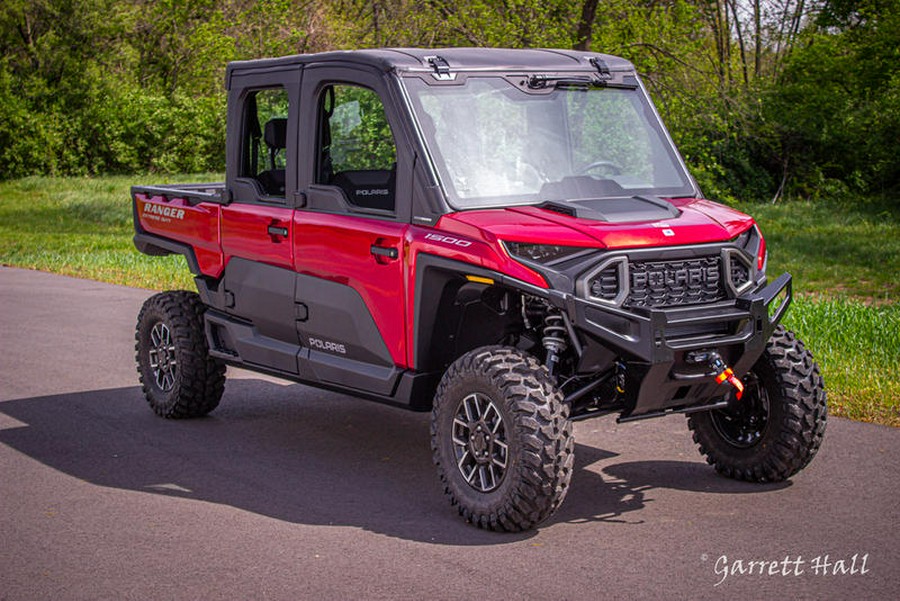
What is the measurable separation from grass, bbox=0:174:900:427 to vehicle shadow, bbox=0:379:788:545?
2686mm

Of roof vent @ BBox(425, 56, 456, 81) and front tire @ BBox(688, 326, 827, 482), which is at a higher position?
roof vent @ BBox(425, 56, 456, 81)

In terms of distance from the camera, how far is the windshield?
663 centimetres

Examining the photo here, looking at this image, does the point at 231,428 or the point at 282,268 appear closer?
the point at 282,268

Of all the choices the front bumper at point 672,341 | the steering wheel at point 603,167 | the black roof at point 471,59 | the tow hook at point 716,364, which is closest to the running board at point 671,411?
the front bumper at point 672,341

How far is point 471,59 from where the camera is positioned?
22.6 feet

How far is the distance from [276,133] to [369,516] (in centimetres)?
241

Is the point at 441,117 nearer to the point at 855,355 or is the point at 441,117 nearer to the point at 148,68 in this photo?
the point at 855,355

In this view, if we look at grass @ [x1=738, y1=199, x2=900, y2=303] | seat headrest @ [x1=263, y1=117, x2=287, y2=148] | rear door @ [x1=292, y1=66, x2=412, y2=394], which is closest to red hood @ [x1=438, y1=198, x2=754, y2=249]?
rear door @ [x1=292, y1=66, x2=412, y2=394]

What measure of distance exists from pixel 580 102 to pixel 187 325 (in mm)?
3010

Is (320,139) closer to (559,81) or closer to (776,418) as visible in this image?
(559,81)

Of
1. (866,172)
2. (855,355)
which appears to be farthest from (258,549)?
(866,172)

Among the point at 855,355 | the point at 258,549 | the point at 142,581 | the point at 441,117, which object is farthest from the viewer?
the point at 855,355

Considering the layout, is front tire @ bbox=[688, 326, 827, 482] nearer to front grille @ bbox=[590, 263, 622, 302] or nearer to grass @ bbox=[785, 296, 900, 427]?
front grille @ bbox=[590, 263, 622, 302]

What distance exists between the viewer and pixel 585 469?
7.30 m
